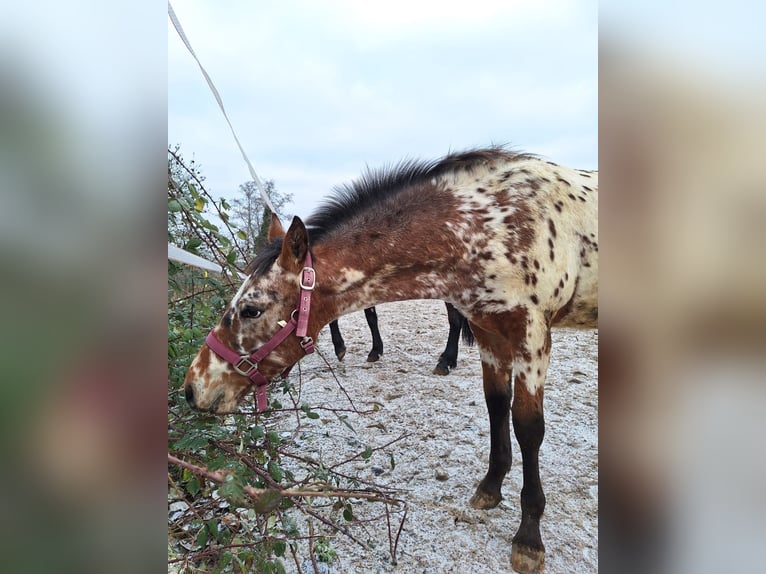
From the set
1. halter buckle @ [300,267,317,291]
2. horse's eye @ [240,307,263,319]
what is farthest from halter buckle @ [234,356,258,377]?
halter buckle @ [300,267,317,291]

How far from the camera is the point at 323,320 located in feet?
6.37

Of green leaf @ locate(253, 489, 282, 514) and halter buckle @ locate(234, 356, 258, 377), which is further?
halter buckle @ locate(234, 356, 258, 377)

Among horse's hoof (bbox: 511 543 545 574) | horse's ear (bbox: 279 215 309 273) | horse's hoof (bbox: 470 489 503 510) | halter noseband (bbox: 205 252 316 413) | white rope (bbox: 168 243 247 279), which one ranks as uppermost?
horse's ear (bbox: 279 215 309 273)

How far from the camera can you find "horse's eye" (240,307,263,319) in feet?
5.92

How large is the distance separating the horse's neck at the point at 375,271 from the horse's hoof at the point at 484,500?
1289mm

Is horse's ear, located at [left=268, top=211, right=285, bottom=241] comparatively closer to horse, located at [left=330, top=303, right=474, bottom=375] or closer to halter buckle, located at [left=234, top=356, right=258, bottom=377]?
halter buckle, located at [left=234, top=356, right=258, bottom=377]

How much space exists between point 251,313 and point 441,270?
915 millimetres

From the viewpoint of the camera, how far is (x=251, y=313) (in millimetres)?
1812

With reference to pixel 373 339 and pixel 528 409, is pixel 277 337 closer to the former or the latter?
pixel 528 409

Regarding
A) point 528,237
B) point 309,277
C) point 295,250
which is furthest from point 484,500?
point 295,250

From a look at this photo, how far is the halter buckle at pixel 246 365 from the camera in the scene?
181 cm
